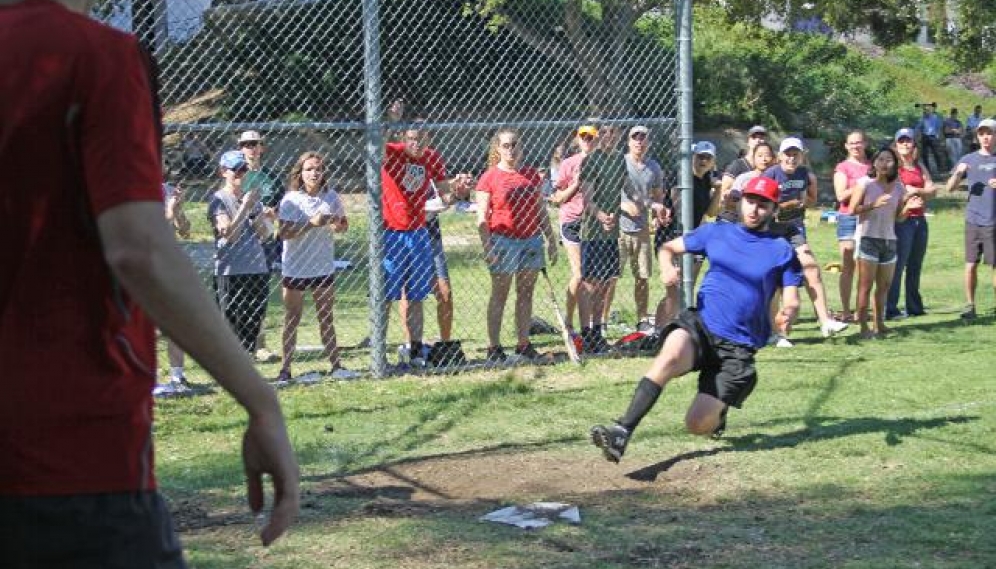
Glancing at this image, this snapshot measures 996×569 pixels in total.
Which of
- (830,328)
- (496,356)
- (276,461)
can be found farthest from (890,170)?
(276,461)

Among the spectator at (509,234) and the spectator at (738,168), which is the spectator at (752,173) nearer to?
the spectator at (738,168)

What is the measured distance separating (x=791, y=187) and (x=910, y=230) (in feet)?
6.62

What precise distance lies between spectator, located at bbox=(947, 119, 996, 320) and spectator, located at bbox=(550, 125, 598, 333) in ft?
14.3

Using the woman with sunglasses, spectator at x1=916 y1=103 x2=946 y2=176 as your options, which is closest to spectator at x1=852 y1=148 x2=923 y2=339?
the woman with sunglasses

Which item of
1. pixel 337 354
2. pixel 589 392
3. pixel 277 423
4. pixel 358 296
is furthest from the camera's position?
pixel 358 296

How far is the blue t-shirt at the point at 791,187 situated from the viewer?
12.6 meters

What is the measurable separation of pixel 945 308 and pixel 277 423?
1368 centimetres

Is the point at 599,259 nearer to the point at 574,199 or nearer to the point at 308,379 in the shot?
the point at 574,199

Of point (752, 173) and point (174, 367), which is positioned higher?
point (752, 173)

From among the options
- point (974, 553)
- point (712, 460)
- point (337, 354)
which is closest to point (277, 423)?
point (974, 553)

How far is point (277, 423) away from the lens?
7.52ft

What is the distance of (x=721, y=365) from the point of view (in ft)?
25.9

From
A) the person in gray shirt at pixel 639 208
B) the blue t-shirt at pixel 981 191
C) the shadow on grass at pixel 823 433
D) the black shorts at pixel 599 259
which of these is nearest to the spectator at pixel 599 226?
the black shorts at pixel 599 259

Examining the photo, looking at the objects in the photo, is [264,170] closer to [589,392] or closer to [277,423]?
[589,392]
